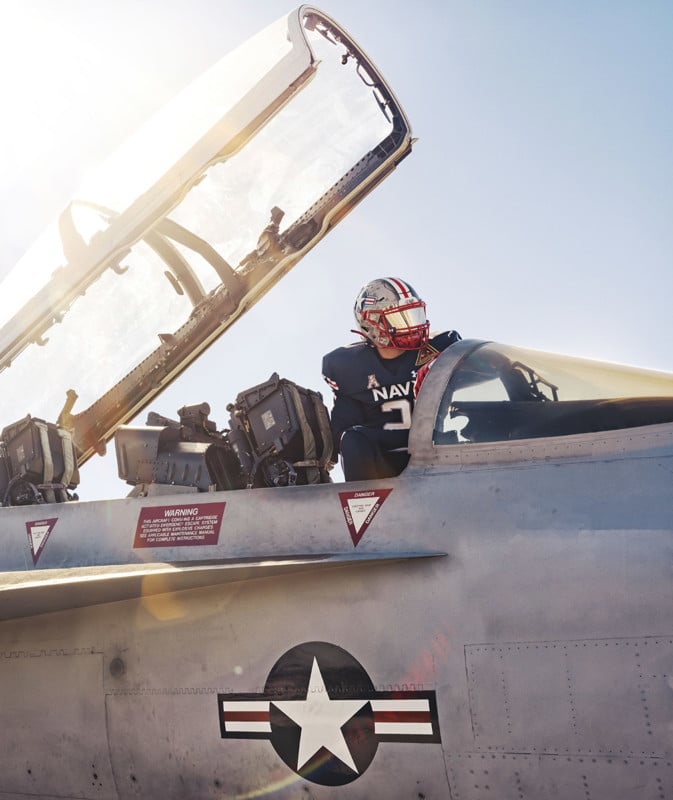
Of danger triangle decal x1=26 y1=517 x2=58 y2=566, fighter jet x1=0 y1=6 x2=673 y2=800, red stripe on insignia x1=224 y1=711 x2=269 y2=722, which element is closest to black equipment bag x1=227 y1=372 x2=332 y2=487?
fighter jet x1=0 y1=6 x2=673 y2=800

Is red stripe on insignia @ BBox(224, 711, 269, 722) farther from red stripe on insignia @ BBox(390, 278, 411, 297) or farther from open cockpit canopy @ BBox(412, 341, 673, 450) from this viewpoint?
red stripe on insignia @ BBox(390, 278, 411, 297)

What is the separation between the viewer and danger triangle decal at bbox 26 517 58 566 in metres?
4.52

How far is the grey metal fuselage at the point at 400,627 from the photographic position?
286 cm

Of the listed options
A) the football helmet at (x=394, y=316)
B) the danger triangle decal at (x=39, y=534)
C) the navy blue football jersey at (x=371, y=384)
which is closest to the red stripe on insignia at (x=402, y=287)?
the football helmet at (x=394, y=316)

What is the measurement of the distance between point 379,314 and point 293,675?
7.13 ft

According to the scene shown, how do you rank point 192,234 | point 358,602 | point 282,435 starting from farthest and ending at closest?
point 192,234 < point 282,435 < point 358,602

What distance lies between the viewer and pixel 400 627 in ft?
10.6

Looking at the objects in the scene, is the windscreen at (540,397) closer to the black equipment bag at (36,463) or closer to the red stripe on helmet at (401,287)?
the red stripe on helmet at (401,287)

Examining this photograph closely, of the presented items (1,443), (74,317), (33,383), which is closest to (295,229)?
(74,317)

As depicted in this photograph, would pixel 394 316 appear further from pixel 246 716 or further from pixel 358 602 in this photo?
pixel 246 716

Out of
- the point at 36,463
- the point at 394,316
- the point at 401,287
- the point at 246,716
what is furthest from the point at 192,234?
the point at 246,716

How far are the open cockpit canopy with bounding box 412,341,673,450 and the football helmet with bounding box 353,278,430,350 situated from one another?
0.85 meters

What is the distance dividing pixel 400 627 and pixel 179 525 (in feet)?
4.42

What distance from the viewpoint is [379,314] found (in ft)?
15.5
